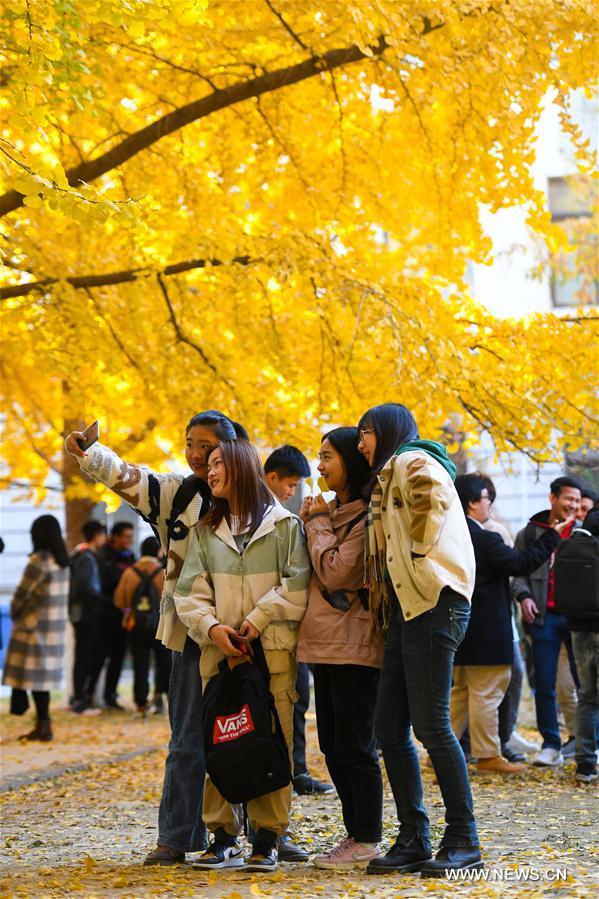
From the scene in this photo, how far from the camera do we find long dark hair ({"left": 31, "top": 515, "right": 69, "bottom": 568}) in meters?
11.0

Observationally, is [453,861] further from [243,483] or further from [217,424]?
[217,424]

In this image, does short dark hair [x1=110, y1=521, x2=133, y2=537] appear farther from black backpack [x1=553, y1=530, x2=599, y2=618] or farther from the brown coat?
the brown coat

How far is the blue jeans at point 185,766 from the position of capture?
16.5ft

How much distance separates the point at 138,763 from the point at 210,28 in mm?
5687

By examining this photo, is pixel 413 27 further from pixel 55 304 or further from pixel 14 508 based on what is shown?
pixel 14 508

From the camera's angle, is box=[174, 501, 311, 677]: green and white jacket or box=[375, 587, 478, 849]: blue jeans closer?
box=[375, 587, 478, 849]: blue jeans

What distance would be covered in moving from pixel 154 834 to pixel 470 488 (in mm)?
2981

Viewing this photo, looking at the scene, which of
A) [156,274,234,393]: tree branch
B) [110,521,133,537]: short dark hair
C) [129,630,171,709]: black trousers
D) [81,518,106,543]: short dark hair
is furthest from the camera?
[110,521,133,537]: short dark hair

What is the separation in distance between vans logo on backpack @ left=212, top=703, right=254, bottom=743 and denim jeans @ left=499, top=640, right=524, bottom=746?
3932 mm

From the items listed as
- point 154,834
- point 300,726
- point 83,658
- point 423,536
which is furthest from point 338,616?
point 83,658

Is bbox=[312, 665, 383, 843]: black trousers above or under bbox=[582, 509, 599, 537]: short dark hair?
under

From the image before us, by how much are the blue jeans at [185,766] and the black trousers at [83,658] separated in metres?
8.54

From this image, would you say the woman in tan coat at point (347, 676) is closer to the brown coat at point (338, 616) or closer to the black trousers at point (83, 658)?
the brown coat at point (338, 616)

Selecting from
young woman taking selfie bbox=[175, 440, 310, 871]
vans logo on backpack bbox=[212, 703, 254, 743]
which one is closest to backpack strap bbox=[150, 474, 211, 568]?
young woman taking selfie bbox=[175, 440, 310, 871]
